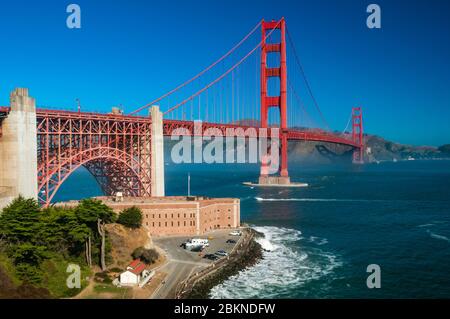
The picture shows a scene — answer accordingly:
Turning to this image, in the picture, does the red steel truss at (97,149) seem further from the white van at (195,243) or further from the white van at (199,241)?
the white van at (199,241)

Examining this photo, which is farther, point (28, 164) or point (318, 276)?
point (28, 164)

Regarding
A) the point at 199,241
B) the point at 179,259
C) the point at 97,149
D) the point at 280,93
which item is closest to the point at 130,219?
the point at 179,259

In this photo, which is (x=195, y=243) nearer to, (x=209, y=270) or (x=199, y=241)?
(x=199, y=241)

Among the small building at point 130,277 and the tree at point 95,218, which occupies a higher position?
the tree at point 95,218

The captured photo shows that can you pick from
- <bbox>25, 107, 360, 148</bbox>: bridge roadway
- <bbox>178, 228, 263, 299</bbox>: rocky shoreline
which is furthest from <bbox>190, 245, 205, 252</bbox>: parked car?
<bbox>25, 107, 360, 148</bbox>: bridge roadway

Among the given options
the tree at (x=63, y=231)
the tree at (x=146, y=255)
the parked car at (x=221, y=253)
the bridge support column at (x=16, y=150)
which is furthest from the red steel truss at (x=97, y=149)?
the parked car at (x=221, y=253)
